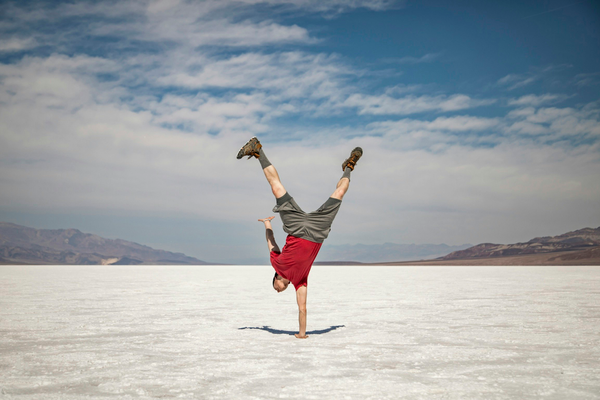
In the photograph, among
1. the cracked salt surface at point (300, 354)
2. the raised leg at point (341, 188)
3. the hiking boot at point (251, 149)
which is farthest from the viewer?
the raised leg at point (341, 188)

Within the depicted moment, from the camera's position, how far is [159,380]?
3.62 m

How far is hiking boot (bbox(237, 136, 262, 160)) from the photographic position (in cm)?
554

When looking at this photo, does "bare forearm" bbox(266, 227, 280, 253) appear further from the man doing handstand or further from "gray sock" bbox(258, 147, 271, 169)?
"gray sock" bbox(258, 147, 271, 169)

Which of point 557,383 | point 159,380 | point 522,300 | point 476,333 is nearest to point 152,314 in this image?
point 159,380

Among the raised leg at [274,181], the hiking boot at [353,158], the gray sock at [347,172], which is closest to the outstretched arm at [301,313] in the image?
the raised leg at [274,181]

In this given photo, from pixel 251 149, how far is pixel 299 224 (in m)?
1.20

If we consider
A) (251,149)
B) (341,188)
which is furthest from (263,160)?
(341,188)

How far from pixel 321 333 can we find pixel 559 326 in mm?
3641

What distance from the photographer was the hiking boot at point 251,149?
5535 mm

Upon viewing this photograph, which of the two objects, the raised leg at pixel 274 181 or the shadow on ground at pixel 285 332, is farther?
the shadow on ground at pixel 285 332

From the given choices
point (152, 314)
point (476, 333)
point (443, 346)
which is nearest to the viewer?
point (443, 346)

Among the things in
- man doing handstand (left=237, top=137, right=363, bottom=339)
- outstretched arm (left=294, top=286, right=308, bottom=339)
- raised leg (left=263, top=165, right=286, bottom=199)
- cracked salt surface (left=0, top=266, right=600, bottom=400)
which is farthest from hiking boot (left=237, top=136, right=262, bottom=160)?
cracked salt surface (left=0, top=266, right=600, bottom=400)

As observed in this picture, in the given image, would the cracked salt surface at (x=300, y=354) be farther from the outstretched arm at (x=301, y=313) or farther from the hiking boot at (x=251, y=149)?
the hiking boot at (x=251, y=149)

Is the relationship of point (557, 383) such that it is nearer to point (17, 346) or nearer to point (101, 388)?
point (101, 388)
